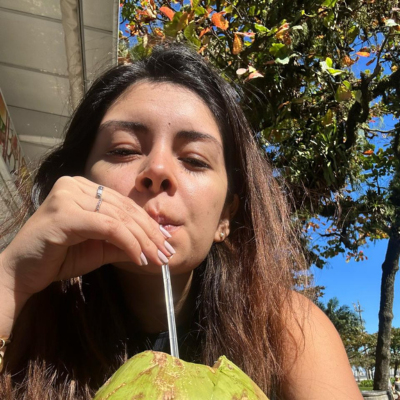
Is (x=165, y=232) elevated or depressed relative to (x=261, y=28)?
depressed

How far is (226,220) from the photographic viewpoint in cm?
147

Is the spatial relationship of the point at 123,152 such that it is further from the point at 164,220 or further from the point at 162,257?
the point at 162,257

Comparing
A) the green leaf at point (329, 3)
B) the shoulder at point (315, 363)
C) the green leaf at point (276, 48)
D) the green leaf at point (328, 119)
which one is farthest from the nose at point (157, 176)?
the green leaf at point (328, 119)

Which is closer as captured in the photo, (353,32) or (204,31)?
(204,31)

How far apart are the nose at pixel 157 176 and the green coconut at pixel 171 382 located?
50 centimetres

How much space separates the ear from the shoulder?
322 mm

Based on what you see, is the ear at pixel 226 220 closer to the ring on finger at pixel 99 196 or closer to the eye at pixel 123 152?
the eye at pixel 123 152

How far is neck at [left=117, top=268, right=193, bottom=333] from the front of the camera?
4.36 feet

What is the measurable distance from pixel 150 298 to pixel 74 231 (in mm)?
503

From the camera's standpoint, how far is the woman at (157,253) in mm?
989

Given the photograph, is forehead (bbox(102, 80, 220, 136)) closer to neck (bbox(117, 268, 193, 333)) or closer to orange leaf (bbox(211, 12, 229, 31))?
neck (bbox(117, 268, 193, 333))

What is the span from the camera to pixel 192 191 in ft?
3.67

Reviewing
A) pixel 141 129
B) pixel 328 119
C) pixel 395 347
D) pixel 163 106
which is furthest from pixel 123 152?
pixel 395 347

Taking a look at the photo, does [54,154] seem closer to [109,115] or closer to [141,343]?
[109,115]
